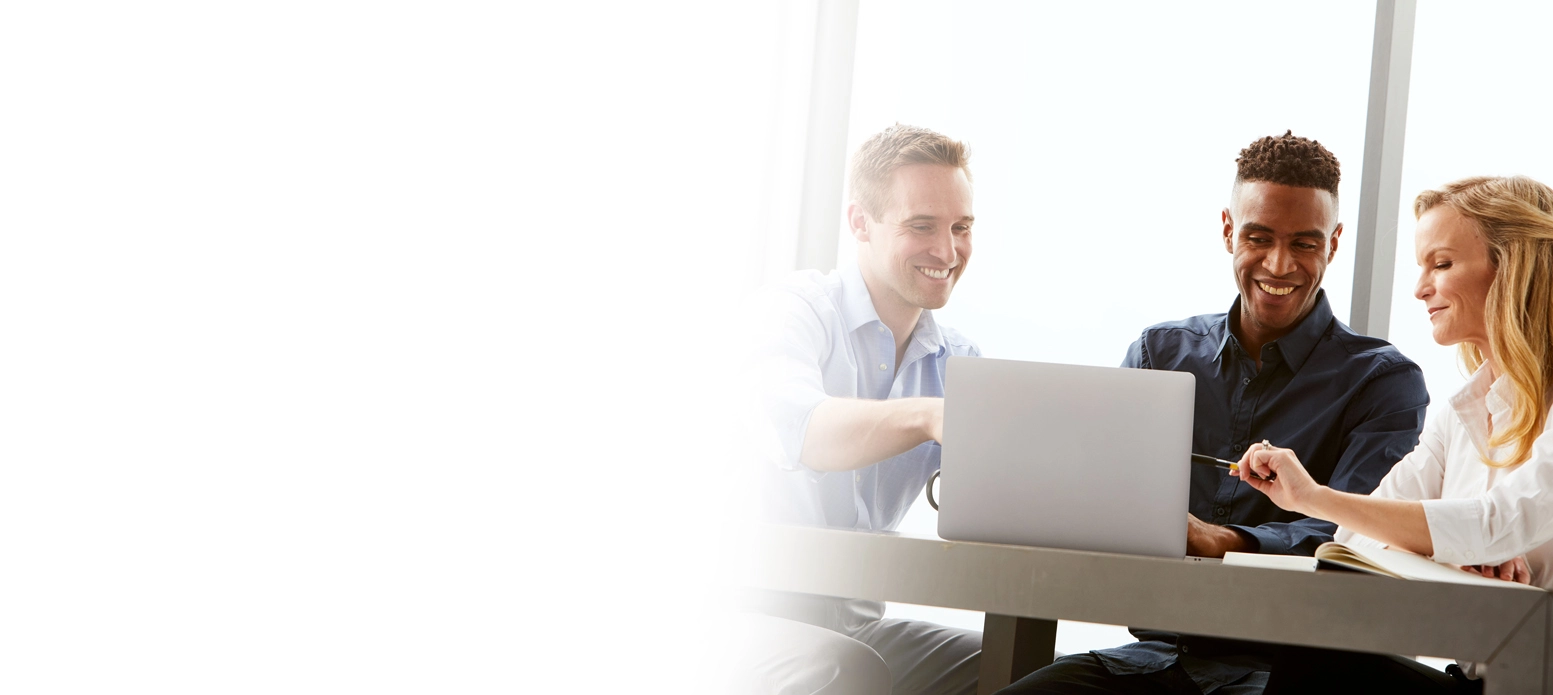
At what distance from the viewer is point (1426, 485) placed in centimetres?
154

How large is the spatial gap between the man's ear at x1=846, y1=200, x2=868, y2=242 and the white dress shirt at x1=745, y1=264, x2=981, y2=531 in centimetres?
10

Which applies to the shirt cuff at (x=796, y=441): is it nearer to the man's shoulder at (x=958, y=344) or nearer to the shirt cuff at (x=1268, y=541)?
the man's shoulder at (x=958, y=344)

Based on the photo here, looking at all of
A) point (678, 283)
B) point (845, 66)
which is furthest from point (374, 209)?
point (845, 66)

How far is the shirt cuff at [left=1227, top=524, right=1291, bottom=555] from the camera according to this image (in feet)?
4.85

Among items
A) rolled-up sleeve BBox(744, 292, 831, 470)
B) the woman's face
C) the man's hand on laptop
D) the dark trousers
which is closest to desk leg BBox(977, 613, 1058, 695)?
the dark trousers

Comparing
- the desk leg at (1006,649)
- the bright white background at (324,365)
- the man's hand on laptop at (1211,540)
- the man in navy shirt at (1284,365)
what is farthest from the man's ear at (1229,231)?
the bright white background at (324,365)

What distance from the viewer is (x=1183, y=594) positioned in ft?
2.63

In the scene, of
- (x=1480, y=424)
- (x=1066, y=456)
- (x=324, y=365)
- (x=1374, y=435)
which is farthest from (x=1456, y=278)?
(x=324, y=365)

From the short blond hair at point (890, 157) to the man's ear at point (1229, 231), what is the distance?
0.49 meters

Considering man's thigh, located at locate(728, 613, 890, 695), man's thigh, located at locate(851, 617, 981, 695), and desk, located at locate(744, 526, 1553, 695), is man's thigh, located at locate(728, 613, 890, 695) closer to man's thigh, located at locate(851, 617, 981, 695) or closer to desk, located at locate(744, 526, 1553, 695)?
man's thigh, located at locate(851, 617, 981, 695)

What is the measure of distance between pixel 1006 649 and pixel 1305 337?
972 millimetres

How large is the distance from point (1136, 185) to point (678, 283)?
3.35ft

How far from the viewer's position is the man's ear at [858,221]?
215cm

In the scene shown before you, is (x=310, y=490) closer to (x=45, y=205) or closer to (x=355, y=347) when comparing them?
(x=355, y=347)
